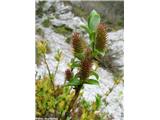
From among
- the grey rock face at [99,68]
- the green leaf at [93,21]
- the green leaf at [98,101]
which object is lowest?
the green leaf at [98,101]

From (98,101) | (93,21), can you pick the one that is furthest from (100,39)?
(98,101)

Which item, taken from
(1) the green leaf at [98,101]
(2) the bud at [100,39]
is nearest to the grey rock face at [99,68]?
(1) the green leaf at [98,101]

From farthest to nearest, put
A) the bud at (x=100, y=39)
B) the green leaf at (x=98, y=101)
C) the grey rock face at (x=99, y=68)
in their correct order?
1. the grey rock face at (x=99, y=68)
2. the green leaf at (x=98, y=101)
3. the bud at (x=100, y=39)

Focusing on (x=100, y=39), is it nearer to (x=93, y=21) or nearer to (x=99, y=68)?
(x=93, y=21)

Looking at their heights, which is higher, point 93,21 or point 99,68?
point 93,21

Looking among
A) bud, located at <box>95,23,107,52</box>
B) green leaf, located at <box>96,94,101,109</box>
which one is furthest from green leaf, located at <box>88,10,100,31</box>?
green leaf, located at <box>96,94,101,109</box>

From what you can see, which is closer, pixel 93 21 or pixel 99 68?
pixel 93 21

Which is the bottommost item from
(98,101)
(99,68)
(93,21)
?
(98,101)

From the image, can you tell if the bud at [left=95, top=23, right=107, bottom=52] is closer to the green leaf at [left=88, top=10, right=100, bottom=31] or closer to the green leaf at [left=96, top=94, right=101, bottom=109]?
the green leaf at [left=88, top=10, right=100, bottom=31]

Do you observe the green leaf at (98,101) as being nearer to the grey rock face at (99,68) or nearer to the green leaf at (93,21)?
the grey rock face at (99,68)

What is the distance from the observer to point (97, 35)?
3.63ft

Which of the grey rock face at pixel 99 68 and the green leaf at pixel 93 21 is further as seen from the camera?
the grey rock face at pixel 99 68
